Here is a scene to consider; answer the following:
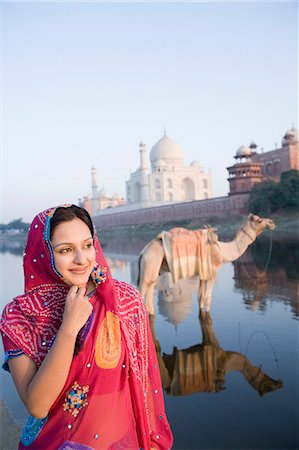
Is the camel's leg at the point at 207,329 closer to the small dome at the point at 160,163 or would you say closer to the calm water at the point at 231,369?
the calm water at the point at 231,369

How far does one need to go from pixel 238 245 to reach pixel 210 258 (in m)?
0.66

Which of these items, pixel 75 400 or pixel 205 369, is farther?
pixel 205 369

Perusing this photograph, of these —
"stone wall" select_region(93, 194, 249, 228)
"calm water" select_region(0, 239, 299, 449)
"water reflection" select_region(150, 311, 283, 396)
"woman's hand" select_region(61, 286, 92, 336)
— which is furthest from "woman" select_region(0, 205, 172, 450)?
"stone wall" select_region(93, 194, 249, 228)

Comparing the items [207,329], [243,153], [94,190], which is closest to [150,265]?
[207,329]

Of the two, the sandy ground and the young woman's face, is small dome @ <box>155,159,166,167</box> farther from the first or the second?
the young woman's face

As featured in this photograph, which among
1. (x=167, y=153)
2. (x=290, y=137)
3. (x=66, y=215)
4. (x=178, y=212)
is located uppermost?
(x=167, y=153)

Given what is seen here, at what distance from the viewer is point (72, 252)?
1.02 metres

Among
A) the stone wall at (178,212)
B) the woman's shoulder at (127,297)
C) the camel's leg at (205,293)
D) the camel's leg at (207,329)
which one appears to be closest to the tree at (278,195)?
the stone wall at (178,212)

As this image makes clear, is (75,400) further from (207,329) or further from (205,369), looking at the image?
(207,329)

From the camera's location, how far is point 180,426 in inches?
101

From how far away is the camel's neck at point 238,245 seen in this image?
516cm

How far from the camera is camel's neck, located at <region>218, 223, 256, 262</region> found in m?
5.16

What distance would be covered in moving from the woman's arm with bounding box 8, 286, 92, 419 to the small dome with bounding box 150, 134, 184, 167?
116 ft

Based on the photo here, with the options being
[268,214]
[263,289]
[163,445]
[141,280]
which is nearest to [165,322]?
[141,280]
